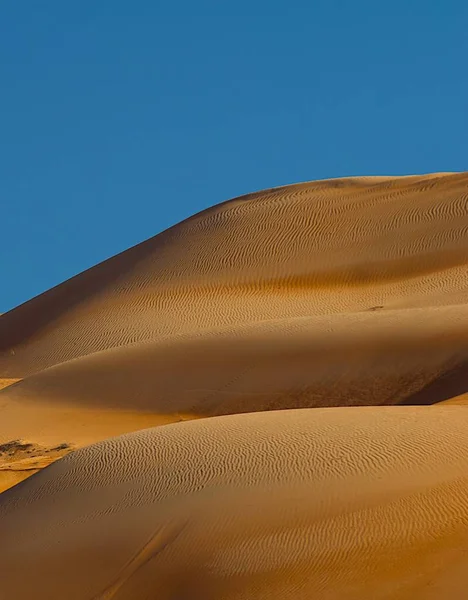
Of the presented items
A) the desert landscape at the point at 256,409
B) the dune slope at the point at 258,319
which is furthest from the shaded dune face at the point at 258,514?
the dune slope at the point at 258,319

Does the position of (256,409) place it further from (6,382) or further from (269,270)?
(269,270)

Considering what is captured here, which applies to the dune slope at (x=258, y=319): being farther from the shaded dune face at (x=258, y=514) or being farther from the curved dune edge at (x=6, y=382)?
the shaded dune face at (x=258, y=514)

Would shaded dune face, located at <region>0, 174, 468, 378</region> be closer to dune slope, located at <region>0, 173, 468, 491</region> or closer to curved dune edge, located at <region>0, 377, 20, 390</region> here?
dune slope, located at <region>0, 173, 468, 491</region>

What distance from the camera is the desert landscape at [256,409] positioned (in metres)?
7.61

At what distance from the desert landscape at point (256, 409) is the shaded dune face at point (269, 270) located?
5 centimetres

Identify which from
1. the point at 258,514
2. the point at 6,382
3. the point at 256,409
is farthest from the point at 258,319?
the point at 258,514

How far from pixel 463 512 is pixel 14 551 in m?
3.08

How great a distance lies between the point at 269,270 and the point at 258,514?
14.6 meters

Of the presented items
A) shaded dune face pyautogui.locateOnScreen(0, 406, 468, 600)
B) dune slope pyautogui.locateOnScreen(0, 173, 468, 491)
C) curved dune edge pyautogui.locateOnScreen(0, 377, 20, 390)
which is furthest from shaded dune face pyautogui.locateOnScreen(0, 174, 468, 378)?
shaded dune face pyautogui.locateOnScreen(0, 406, 468, 600)

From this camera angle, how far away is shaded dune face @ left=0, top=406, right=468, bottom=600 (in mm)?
7270

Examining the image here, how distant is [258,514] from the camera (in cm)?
800

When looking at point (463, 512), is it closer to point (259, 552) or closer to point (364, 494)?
point (364, 494)

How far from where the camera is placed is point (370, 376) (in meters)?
14.5

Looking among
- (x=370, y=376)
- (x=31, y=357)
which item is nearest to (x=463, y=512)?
(x=370, y=376)
